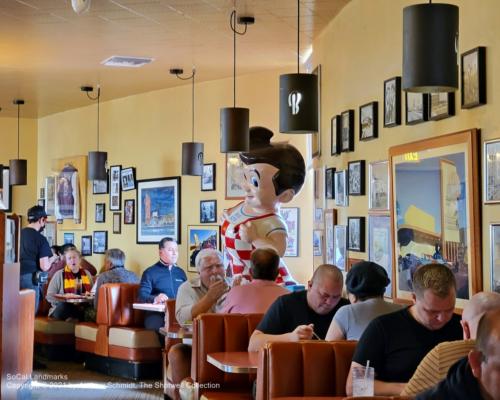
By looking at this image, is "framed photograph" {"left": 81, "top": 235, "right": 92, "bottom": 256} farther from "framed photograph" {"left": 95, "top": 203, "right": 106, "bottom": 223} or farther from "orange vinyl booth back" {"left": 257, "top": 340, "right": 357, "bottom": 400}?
"orange vinyl booth back" {"left": 257, "top": 340, "right": 357, "bottom": 400}

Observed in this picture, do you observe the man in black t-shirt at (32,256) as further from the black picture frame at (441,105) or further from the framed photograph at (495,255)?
the framed photograph at (495,255)

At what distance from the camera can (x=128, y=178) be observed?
13.1m

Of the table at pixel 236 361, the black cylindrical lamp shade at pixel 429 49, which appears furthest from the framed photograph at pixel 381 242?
the black cylindrical lamp shade at pixel 429 49

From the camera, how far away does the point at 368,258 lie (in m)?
6.82

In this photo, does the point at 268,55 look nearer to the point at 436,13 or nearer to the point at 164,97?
the point at 164,97

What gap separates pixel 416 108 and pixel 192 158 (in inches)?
216

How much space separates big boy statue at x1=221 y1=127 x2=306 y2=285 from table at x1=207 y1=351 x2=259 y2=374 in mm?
2664

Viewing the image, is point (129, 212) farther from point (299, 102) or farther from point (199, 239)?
point (299, 102)

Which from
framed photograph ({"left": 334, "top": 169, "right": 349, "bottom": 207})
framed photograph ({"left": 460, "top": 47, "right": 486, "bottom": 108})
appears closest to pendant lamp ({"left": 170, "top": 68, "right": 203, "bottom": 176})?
framed photograph ({"left": 334, "top": 169, "right": 349, "bottom": 207})

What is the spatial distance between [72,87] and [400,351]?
30.5 ft

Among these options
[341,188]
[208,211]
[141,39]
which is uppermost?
[141,39]

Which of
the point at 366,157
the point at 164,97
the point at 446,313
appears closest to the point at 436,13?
the point at 446,313

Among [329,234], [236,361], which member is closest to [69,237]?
[329,234]

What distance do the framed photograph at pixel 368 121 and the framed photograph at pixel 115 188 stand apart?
696 cm
